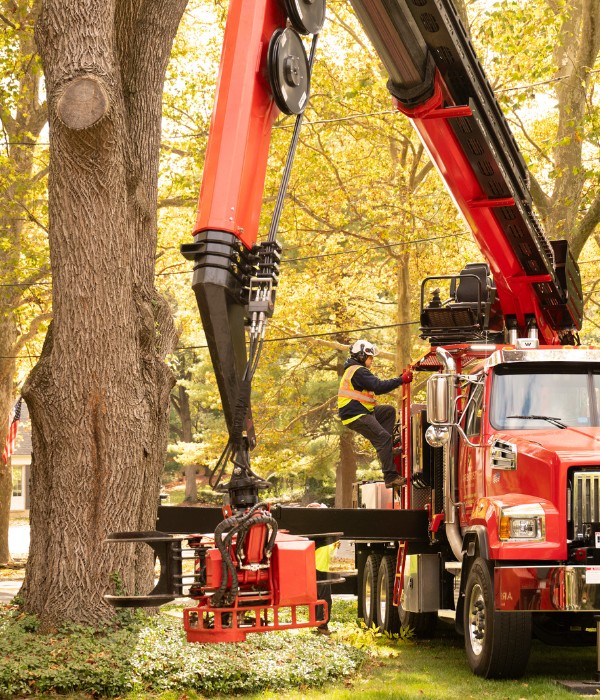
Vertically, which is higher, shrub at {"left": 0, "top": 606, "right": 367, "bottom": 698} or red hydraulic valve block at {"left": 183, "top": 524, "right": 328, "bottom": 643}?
red hydraulic valve block at {"left": 183, "top": 524, "right": 328, "bottom": 643}

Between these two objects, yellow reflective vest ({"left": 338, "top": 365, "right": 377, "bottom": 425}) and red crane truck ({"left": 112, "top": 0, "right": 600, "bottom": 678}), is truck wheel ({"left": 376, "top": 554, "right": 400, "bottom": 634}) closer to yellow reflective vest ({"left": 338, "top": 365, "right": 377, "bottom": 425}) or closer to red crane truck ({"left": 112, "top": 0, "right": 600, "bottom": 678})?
red crane truck ({"left": 112, "top": 0, "right": 600, "bottom": 678})

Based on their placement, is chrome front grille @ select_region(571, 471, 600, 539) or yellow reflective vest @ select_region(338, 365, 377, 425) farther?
yellow reflective vest @ select_region(338, 365, 377, 425)

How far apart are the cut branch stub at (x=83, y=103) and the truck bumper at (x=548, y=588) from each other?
4.79m

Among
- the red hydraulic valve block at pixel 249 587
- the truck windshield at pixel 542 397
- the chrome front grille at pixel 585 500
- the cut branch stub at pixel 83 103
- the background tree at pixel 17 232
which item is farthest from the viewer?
Answer: the background tree at pixel 17 232

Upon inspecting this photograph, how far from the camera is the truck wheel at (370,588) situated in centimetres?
1289

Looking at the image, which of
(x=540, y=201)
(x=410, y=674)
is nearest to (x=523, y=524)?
(x=410, y=674)

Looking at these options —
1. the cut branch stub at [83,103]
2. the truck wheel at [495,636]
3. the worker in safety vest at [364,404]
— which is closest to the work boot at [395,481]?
the worker in safety vest at [364,404]

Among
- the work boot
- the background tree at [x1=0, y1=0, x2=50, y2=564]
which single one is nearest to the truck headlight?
the work boot

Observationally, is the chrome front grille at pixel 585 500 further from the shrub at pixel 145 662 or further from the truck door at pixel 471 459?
the shrub at pixel 145 662

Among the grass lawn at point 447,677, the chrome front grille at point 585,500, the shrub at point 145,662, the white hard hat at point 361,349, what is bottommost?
the grass lawn at point 447,677

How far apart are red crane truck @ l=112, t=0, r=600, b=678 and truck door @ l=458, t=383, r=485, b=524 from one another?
1.1 inches

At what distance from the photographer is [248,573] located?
5012 millimetres

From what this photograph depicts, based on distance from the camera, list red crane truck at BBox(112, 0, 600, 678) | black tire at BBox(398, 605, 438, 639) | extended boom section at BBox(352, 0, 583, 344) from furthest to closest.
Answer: black tire at BBox(398, 605, 438, 639)
extended boom section at BBox(352, 0, 583, 344)
red crane truck at BBox(112, 0, 600, 678)

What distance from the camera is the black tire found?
11.8m
